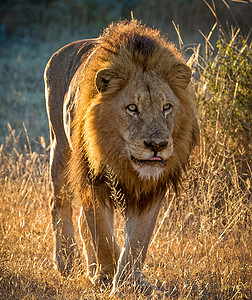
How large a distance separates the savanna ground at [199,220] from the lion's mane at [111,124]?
1.52 ft

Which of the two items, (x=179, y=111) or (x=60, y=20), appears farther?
(x=60, y=20)

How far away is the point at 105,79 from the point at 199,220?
1.76m

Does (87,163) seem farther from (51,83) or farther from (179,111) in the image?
(51,83)

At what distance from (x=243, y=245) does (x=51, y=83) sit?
1.95 metres

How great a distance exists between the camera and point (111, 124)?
3.57 metres

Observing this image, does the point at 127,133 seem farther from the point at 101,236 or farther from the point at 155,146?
the point at 101,236

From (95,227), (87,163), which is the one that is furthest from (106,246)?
(87,163)

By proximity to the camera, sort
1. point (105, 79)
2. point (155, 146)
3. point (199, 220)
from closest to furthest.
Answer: point (155, 146) < point (105, 79) < point (199, 220)

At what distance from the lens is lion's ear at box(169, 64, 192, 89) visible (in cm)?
368

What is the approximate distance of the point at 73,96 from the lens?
402cm

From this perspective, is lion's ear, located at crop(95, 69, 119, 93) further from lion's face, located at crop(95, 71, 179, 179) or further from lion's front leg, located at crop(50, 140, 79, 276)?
lion's front leg, located at crop(50, 140, 79, 276)

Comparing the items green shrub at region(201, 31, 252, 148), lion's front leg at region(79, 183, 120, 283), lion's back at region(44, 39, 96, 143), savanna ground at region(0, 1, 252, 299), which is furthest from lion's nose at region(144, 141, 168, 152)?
green shrub at region(201, 31, 252, 148)

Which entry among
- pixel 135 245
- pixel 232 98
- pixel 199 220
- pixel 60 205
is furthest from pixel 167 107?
pixel 232 98

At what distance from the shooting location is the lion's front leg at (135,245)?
3.71m
